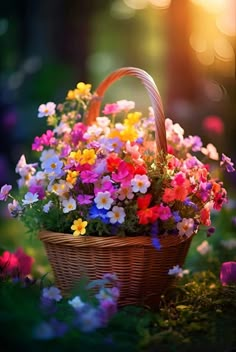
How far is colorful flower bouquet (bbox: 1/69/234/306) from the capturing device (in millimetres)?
1957

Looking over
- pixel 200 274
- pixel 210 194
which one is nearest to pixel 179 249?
pixel 210 194

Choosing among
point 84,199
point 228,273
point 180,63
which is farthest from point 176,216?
point 180,63

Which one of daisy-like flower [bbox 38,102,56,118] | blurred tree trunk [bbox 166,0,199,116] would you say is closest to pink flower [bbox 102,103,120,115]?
daisy-like flower [bbox 38,102,56,118]

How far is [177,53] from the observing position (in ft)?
17.6

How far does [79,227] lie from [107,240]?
0.10m

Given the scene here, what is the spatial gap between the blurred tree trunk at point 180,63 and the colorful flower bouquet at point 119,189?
318 centimetres

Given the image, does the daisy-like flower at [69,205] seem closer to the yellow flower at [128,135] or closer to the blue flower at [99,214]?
the blue flower at [99,214]

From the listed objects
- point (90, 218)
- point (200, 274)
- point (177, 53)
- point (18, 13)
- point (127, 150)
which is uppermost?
point (18, 13)

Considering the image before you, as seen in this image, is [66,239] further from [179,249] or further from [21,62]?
[21,62]

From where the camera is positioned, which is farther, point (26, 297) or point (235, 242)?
point (235, 242)

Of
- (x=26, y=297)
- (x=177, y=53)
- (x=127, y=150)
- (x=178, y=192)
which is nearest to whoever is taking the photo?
(x=26, y=297)

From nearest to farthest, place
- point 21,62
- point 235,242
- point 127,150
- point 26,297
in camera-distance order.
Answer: point 26,297 < point 127,150 < point 235,242 < point 21,62

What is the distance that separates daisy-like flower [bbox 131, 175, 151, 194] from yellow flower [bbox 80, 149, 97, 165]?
7.0 inches

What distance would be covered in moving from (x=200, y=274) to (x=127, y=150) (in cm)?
84
